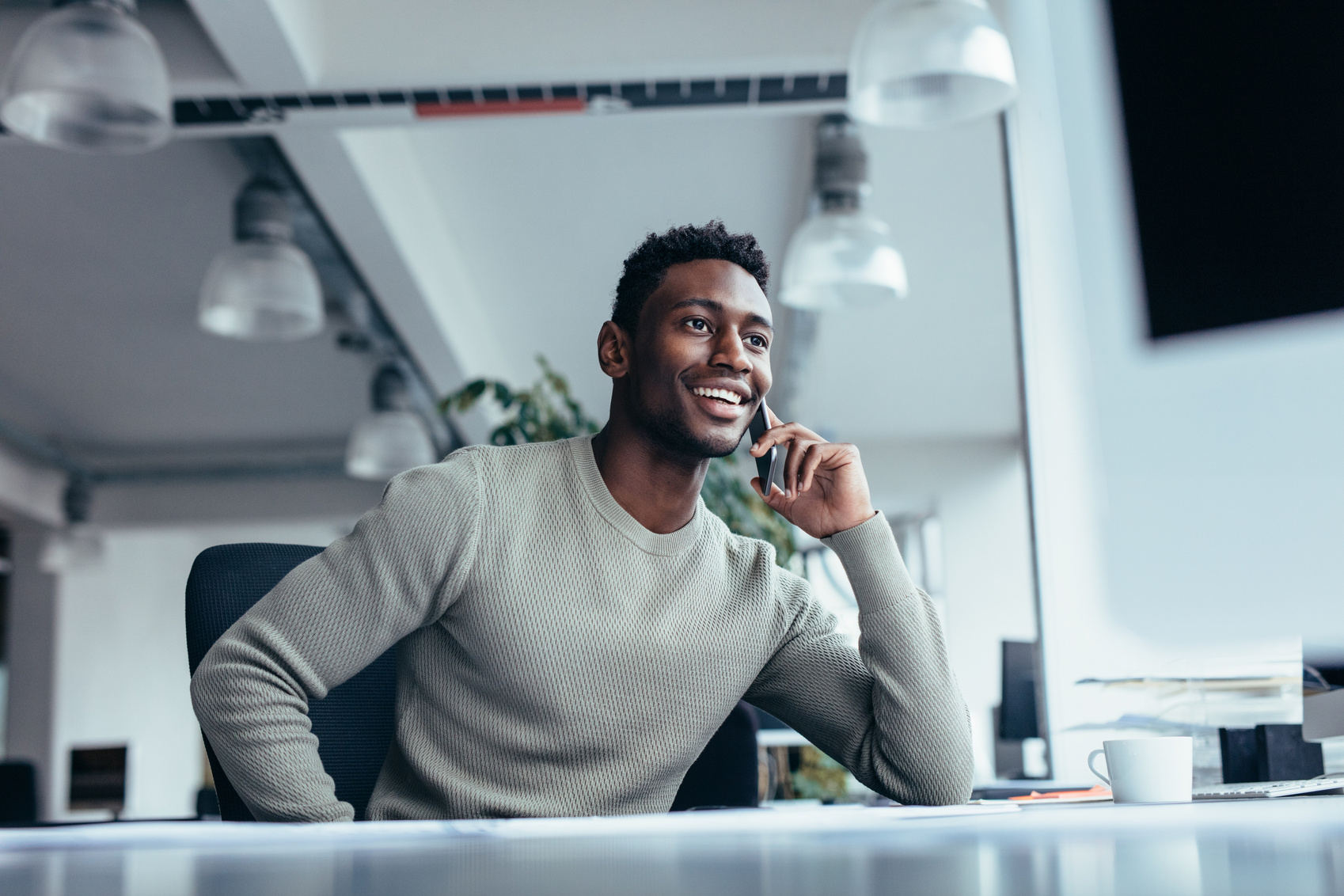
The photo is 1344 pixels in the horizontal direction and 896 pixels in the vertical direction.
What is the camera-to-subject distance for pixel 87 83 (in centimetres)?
214

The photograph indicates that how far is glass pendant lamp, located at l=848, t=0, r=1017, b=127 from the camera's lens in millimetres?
2045

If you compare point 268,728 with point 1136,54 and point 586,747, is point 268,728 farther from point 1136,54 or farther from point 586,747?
point 1136,54

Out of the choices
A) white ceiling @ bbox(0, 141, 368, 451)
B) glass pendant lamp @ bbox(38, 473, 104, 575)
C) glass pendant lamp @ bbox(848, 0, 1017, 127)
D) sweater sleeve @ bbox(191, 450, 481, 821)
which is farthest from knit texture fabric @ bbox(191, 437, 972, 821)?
glass pendant lamp @ bbox(38, 473, 104, 575)

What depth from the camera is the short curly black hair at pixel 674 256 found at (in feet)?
4.84

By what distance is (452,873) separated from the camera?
1.60ft

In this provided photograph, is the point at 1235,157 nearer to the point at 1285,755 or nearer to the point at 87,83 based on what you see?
the point at 1285,755

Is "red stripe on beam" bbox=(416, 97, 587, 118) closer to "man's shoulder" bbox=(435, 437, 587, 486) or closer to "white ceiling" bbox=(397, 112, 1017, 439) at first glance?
"white ceiling" bbox=(397, 112, 1017, 439)

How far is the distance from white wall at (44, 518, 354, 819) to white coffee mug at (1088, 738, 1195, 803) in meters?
8.31

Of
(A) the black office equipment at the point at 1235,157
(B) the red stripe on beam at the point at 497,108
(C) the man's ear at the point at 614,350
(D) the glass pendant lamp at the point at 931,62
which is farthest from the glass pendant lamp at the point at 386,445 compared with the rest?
(A) the black office equipment at the point at 1235,157

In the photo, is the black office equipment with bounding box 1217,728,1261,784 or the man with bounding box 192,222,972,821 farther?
the black office equipment with bounding box 1217,728,1261,784

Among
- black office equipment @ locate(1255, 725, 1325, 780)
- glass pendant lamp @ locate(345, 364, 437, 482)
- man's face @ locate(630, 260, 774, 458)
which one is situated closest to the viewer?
→ man's face @ locate(630, 260, 774, 458)

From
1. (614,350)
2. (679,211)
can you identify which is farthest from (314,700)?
(679,211)

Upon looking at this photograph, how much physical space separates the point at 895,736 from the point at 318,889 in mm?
973

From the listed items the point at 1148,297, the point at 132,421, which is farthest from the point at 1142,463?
the point at 132,421
